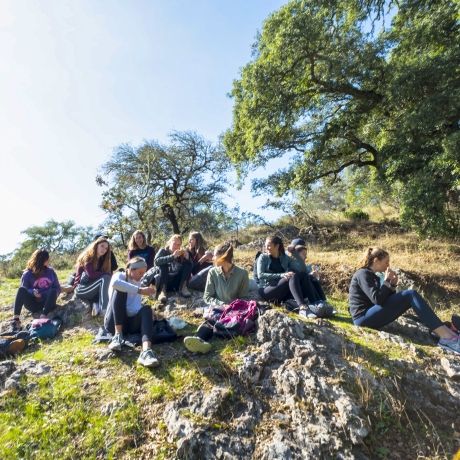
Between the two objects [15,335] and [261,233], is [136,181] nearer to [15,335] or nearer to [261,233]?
[261,233]

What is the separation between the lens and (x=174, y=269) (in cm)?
638

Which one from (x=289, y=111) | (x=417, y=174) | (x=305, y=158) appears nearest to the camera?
(x=417, y=174)

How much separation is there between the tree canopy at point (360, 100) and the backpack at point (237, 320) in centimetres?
657

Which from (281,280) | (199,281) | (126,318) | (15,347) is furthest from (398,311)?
(15,347)

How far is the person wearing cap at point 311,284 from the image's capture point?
5.17 metres

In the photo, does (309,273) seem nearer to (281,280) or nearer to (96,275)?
(281,280)

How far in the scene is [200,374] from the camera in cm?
389

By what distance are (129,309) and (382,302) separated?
3.37 meters

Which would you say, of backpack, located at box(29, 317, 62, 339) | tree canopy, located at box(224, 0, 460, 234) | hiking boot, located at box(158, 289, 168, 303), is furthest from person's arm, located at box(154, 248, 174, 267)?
tree canopy, located at box(224, 0, 460, 234)

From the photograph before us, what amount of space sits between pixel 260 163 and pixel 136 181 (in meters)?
7.96

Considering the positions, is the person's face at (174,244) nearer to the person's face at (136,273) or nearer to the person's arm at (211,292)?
the person's arm at (211,292)

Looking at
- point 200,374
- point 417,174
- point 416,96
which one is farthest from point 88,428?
point 416,96

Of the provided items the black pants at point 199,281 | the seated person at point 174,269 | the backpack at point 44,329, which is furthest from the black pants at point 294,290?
the backpack at point 44,329

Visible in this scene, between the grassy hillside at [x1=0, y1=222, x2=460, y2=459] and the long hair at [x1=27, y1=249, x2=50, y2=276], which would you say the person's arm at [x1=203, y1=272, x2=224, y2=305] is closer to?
the grassy hillside at [x1=0, y1=222, x2=460, y2=459]
